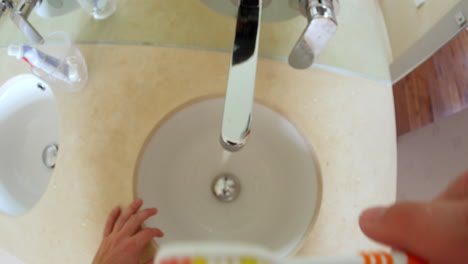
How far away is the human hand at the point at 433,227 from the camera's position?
21cm

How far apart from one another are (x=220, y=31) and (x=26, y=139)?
611mm

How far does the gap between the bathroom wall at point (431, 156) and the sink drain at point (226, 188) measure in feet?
1.08

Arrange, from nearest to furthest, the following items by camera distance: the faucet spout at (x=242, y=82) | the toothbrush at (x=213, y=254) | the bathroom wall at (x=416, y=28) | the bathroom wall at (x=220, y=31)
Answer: the toothbrush at (x=213, y=254) → the faucet spout at (x=242, y=82) → the bathroom wall at (x=416, y=28) → the bathroom wall at (x=220, y=31)

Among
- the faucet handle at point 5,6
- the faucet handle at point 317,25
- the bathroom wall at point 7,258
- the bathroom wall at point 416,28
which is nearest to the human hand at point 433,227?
the faucet handle at point 317,25

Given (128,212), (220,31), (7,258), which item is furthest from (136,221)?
(220,31)

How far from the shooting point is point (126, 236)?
0.48 meters

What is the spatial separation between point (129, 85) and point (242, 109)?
31cm

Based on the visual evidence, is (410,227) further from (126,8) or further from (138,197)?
(126,8)

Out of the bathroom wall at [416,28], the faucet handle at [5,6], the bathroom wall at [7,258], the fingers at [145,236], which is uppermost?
the faucet handle at [5,6]

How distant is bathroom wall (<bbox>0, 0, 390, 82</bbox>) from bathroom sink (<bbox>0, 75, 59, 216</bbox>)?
224mm

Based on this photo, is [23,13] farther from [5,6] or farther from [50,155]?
[50,155]

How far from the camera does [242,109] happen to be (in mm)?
353

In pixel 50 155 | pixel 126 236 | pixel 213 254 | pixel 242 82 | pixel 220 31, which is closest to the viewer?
pixel 213 254

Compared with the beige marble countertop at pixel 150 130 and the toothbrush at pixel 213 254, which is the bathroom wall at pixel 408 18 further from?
the toothbrush at pixel 213 254
